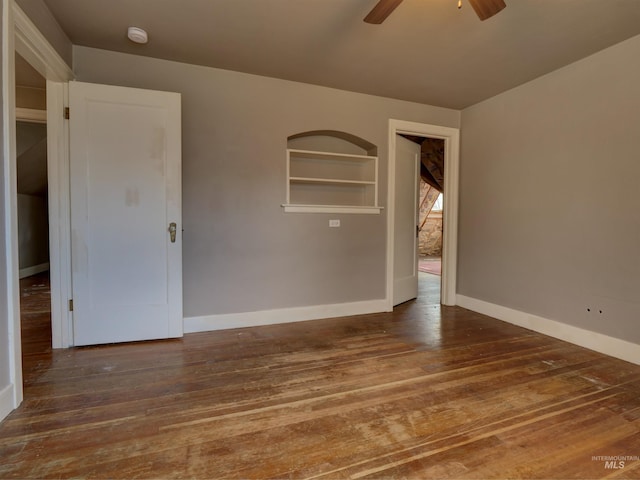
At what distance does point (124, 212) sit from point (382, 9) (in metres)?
2.43

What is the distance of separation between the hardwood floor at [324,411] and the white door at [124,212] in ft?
0.89

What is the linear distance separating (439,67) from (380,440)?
119 inches

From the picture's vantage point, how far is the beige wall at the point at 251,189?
3.07 m

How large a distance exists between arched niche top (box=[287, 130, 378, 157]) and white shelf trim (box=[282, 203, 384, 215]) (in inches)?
26.0

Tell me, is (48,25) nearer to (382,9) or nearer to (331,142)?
(382,9)

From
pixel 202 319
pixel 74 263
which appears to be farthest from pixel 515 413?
pixel 74 263

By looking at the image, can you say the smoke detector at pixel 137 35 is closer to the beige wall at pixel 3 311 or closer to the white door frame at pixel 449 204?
the beige wall at pixel 3 311

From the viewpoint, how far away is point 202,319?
3176mm

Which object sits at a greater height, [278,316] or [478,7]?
[478,7]

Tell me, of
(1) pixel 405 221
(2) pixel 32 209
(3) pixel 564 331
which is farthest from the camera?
(2) pixel 32 209

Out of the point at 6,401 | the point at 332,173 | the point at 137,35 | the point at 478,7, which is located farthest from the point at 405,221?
the point at 6,401

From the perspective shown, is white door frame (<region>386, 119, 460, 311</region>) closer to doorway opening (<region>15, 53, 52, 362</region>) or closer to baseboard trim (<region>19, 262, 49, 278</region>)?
doorway opening (<region>15, 53, 52, 362</region>)

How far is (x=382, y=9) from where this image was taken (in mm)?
1766

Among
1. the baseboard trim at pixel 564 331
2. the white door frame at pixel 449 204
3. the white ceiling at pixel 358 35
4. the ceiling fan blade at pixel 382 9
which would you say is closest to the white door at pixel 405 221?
the white door frame at pixel 449 204
